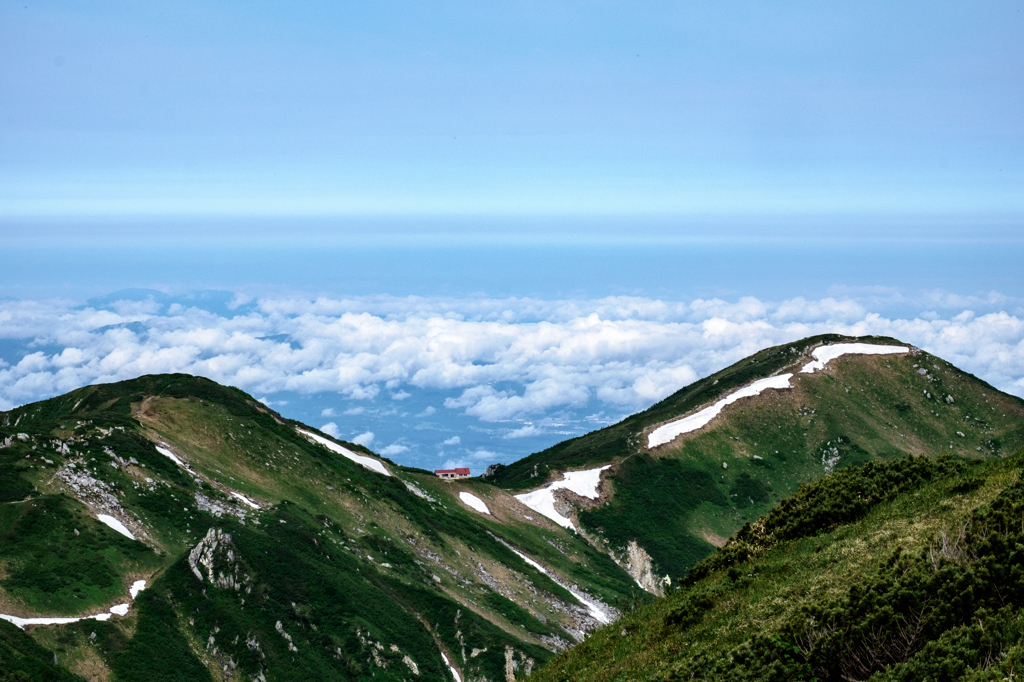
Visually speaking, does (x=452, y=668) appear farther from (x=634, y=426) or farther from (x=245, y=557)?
Answer: (x=634, y=426)

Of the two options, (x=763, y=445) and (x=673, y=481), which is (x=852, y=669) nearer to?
(x=673, y=481)

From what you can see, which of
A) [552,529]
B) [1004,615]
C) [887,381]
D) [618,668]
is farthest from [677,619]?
[887,381]

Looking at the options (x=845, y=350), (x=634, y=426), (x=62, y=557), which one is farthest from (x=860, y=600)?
(x=845, y=350)

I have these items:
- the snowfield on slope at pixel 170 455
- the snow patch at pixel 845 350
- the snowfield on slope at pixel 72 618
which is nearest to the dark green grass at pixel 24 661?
the snowfield on slope at pixel 72 618

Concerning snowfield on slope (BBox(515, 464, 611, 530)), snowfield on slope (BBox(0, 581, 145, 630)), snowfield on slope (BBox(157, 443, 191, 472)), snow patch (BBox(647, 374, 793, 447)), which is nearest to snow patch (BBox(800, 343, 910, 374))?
snow patch (BBox(647, 374, 793, 447))

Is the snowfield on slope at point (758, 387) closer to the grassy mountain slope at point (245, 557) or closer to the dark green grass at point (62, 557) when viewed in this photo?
the grassy mountain slope at point (245, 557)
